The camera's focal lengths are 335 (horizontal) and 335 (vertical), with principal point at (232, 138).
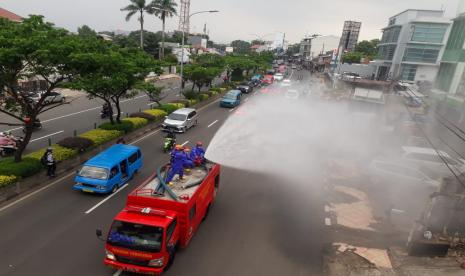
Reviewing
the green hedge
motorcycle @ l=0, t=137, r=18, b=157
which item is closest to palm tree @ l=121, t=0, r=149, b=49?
the green hedge

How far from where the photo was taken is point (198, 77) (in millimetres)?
44219

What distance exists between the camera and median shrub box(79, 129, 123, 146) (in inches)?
925

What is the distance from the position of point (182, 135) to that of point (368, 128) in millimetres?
18712

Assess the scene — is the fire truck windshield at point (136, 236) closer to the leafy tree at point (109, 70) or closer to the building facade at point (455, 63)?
the leafy tree at point (109, 70)

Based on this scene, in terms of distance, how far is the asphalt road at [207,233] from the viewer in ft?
38.9

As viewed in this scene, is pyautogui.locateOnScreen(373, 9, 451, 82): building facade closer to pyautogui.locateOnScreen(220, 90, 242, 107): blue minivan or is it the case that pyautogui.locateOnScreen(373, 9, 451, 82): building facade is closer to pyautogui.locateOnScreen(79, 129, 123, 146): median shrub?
pyautogui.locateOnScreen(220, 90, 242, 107): blue minivan

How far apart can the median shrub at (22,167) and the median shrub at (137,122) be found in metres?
10.6

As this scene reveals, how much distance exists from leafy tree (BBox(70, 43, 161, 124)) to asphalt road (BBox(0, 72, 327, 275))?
6.38 meters

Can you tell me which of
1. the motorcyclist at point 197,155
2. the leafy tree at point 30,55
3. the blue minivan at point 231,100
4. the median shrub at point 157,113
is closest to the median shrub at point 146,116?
the median shrub at point 157,113

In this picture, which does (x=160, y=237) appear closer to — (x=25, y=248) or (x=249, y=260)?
(x=249, y=260)

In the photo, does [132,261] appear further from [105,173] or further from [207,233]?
[105,173]

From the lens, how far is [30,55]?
54.4ft

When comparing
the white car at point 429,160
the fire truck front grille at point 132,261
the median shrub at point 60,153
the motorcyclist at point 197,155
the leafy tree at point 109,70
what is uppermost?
the leafy tree at point 109,70

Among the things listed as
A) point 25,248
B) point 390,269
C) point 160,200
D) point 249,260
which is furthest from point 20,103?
point 390,269
